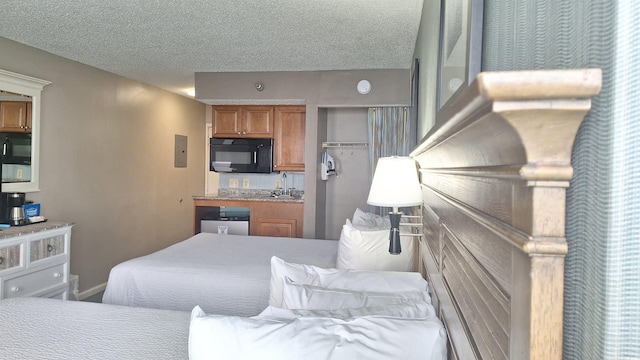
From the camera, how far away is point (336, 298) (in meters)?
1.37

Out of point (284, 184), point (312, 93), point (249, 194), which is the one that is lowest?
point (249, 194)

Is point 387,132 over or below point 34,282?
over

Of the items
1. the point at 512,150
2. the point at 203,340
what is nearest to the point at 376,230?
the point at 203,340

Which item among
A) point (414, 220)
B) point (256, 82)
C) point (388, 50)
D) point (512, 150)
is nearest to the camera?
point (512, 150)

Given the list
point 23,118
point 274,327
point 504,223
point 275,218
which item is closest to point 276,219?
point 275,218

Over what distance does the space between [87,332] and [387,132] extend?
3.78m

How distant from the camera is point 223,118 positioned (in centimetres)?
545

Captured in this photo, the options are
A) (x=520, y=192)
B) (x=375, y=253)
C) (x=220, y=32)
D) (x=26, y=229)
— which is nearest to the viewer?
(x=520, y=192)

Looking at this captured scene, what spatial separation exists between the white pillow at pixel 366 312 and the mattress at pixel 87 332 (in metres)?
0.49

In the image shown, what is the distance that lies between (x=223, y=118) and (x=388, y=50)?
2.65 metres

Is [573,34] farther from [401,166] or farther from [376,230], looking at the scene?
[376,230]

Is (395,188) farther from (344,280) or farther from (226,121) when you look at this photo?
(226,121)

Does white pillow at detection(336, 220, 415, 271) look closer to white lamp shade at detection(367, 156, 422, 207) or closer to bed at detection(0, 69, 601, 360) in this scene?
white lamp shade at detection(367, 156, 422, 207)

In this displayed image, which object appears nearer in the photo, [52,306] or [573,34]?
[573,34]
